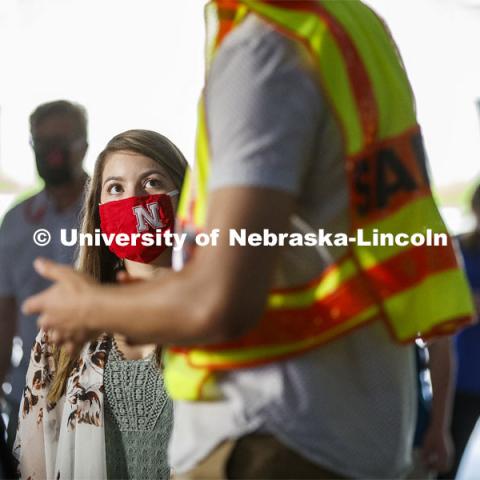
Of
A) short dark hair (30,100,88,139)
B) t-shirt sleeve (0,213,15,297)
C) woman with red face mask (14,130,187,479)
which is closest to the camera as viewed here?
woman with red face mask (14,130,187,479)

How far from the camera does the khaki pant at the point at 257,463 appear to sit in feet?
3.38

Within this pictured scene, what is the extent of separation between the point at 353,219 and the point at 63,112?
324 cm

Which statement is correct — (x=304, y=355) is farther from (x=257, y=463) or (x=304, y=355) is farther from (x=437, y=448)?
(x=437, y=448)

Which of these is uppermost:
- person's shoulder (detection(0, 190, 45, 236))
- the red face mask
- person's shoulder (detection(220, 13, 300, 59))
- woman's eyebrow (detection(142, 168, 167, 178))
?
person's shoulder (detection(220, 13, 300, 59))

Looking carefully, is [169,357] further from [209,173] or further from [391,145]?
[391,145]

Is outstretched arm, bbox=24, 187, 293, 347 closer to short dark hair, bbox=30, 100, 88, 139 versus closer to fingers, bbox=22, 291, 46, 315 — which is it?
fingers, bbox=22, 291, 46, 315

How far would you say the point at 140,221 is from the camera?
231 centimetres

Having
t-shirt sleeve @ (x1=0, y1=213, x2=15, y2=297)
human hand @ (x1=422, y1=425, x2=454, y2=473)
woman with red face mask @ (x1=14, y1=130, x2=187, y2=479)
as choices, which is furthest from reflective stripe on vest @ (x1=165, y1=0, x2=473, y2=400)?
t-shirt sleeve @ (x1=0, y1=213, x2=15, y2=297)

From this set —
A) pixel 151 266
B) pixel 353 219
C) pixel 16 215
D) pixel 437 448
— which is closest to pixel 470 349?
pixel 437 448

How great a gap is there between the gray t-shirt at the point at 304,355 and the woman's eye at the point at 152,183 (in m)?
1.32

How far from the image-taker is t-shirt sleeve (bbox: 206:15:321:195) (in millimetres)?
958

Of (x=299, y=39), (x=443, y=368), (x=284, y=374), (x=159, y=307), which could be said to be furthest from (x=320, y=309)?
(x=443, y=368)

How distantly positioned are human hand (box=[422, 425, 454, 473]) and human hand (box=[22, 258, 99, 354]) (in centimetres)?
166

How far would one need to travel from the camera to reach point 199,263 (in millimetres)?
962
